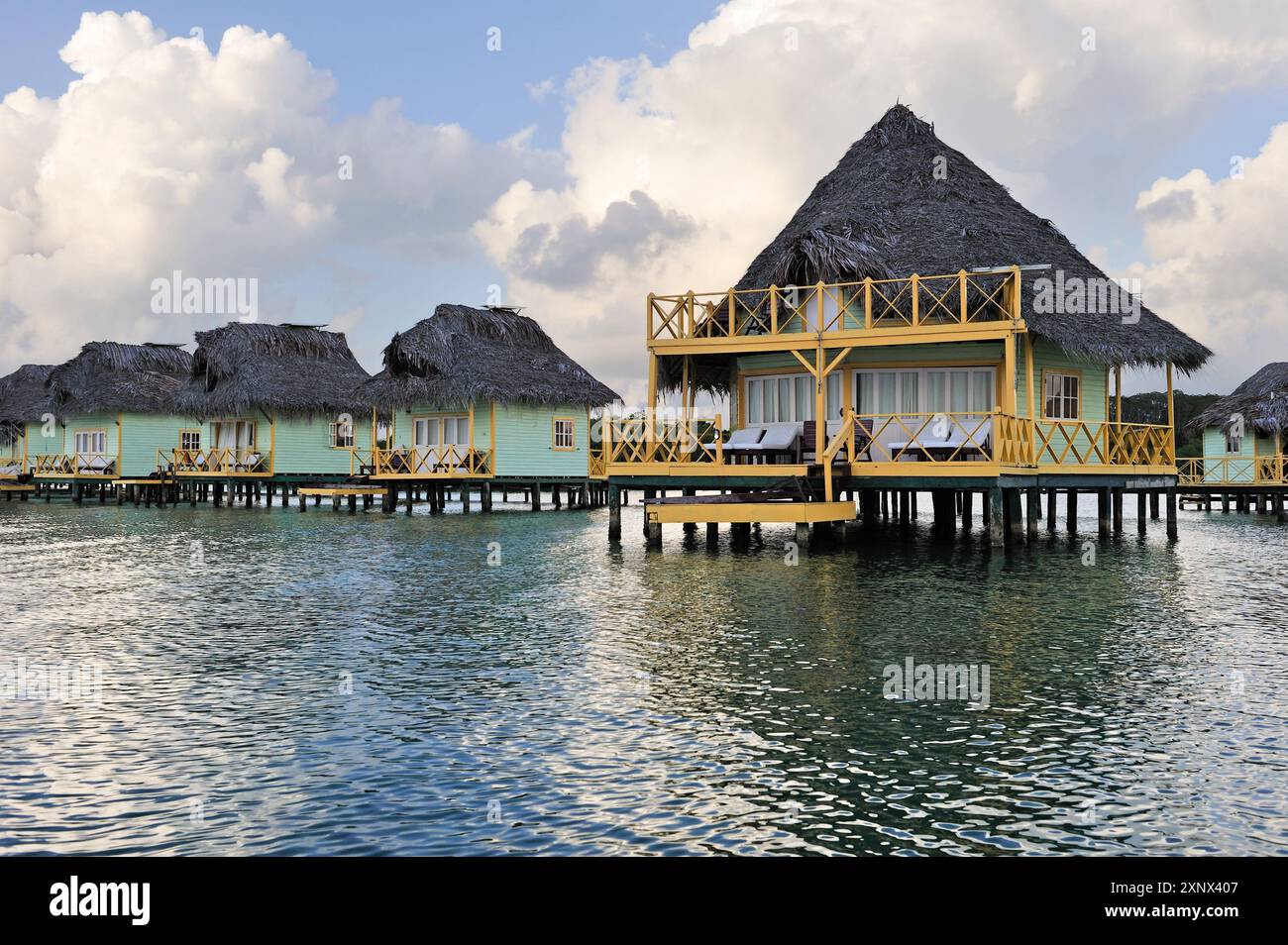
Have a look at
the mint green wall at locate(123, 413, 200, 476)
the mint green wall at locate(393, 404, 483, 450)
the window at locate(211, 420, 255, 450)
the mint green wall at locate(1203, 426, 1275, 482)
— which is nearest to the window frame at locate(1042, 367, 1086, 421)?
the mint green wall at locate(393, 404, 483, 450)

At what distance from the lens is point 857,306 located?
24.4 metres

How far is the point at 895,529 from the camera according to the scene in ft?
90.6

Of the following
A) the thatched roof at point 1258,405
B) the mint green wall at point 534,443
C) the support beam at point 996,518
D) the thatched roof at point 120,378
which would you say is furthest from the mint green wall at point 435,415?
the thatched roof at point 1258,405

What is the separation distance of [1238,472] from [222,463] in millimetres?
37400

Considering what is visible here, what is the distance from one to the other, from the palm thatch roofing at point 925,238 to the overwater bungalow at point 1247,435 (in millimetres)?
16401

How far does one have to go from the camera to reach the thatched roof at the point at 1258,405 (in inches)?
1570

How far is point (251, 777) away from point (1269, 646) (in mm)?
8983

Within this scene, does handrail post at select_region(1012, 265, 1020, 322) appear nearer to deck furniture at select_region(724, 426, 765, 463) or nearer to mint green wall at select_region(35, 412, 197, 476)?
deck furniture at select_region(724, 426, 765, 463)

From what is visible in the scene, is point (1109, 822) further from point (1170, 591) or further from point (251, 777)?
point (1170, 591)

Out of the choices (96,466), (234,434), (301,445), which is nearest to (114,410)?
(96,466)

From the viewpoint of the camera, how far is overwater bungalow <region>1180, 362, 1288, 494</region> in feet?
129

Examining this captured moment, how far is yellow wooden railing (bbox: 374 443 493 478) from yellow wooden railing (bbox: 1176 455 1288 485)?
872 inches

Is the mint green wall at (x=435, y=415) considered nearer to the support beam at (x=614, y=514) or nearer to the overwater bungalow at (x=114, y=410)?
the overwater bungalow at (x=114, y=410)
